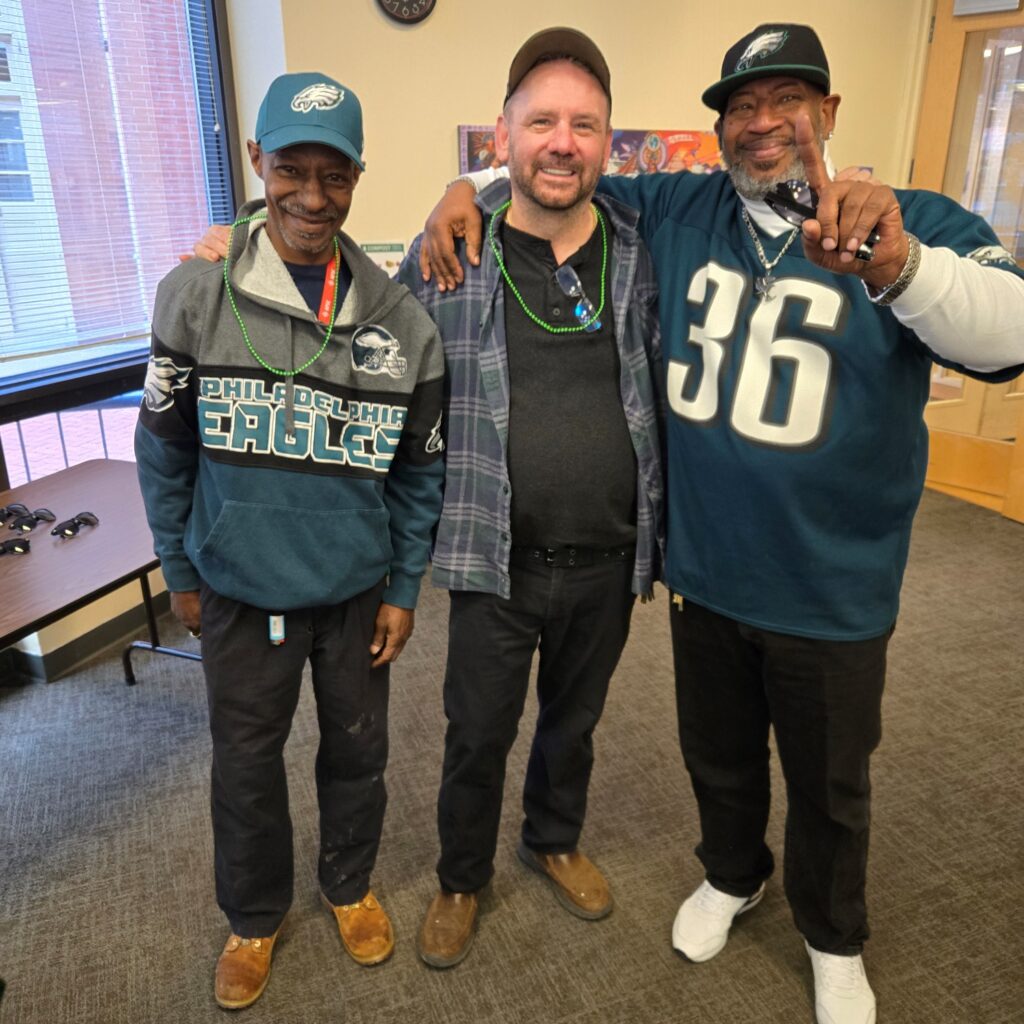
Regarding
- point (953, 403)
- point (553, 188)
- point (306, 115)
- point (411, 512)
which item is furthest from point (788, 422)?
point (953, 403)

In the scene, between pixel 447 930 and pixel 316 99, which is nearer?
pixel 316 99

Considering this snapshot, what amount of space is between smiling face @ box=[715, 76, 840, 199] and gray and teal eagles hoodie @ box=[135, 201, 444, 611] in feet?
1.90

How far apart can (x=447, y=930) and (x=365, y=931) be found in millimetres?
165

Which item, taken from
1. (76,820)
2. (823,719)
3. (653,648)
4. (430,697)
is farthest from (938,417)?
(76,820)

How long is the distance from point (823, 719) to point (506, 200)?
106cm

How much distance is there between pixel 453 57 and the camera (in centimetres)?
325

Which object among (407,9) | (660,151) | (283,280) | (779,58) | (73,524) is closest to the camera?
(779,58)

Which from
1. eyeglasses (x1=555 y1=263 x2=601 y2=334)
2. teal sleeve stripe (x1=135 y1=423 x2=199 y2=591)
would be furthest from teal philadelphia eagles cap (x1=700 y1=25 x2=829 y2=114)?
teal sleeve stripe (x1=135 y1=423 x2=199 y2=591)

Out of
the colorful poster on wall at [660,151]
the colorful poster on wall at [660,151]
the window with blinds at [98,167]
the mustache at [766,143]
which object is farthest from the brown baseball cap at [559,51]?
the colorful poster on wall at [660,151]

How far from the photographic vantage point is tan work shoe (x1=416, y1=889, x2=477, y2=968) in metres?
1.73

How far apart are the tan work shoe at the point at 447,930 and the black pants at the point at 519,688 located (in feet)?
0.11

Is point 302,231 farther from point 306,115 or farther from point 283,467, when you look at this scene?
point 283,467

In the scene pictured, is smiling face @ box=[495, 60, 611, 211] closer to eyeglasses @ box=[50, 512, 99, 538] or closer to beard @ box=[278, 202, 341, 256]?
beard @ box=[278, 202, 341, 256]

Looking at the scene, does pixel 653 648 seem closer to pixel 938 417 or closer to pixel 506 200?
pixel 506 200
